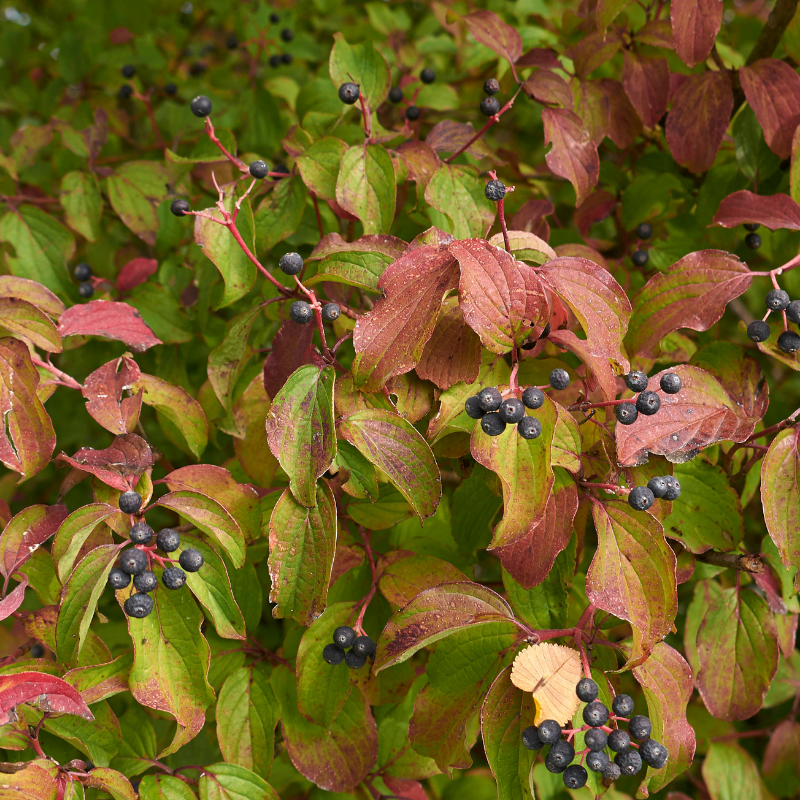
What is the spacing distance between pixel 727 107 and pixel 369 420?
5.02 feet

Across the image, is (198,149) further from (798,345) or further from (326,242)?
(798,345)

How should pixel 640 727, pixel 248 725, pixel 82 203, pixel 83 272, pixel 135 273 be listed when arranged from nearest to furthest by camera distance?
pixel 640 727 → pixel 248 725 → pixel 135 273 → pixel 82 203 → pixel 83 272

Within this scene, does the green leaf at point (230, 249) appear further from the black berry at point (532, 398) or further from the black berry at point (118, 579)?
the black berry at point (532, 398)

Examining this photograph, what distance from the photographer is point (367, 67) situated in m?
2.03

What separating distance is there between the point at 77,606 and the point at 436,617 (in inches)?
28.7

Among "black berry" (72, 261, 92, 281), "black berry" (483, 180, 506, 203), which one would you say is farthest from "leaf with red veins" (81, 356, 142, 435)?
"black berry" (72, 261, 92, 281)

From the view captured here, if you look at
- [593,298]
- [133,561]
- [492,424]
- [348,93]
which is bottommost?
[133,561]

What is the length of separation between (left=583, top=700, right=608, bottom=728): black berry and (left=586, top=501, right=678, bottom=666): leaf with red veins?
118 mm

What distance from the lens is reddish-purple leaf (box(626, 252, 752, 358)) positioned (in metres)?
1.62

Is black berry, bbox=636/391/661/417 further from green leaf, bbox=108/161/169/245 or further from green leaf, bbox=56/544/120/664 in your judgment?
green leaf, bbox=108/161/169/245

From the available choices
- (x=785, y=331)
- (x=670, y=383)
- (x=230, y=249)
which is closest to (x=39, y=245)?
(x=230, y=249)

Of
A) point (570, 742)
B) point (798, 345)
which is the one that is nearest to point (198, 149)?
point (798, 345)

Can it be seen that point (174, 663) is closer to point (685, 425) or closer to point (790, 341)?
point (685, 425)

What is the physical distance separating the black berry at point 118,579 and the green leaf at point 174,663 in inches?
3.3
